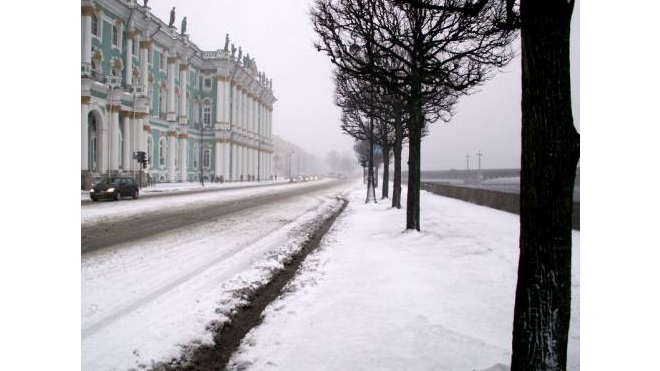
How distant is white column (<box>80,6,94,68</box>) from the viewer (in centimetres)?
2829

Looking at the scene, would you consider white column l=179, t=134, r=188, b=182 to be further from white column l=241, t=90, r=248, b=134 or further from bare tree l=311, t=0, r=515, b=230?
bare tree l=311, t=0, r=515, b=230

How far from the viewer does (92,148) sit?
28.6 m

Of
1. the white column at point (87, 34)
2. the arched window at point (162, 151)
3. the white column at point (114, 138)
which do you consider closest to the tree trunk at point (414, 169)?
the white column at point (114, 138)

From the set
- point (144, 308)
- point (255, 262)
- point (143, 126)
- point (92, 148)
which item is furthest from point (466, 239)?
point (143, 126)

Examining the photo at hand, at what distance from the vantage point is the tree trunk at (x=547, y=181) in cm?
269

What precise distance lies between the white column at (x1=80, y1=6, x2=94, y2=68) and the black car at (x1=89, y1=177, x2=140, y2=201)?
1012 centimetres

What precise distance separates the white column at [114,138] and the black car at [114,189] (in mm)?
6978

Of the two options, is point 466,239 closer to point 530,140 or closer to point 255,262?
point 255,262

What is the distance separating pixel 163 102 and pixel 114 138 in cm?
1919

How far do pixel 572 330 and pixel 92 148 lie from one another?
102 feet

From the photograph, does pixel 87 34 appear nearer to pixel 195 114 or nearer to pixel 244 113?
pixel 195 114

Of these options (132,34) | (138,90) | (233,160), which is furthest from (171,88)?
(233,160)

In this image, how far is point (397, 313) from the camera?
15.5 feet
